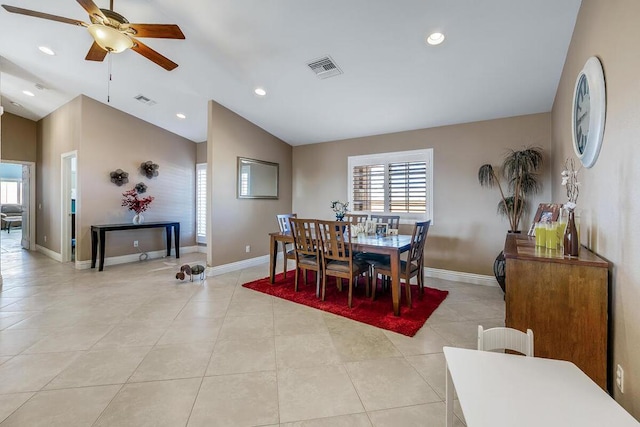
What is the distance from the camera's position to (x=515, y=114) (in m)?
3.80

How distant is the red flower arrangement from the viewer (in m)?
5.37

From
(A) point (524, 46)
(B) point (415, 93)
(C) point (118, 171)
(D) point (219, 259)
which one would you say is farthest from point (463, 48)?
(C) point (118, 171)

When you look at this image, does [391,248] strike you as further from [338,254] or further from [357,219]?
[357,219]

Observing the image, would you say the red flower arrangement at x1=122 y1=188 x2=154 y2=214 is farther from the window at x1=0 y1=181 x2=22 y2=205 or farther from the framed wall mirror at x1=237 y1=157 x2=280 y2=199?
the window at x1=0 y1=181 x2=22 y2=205

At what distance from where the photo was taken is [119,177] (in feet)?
17.3

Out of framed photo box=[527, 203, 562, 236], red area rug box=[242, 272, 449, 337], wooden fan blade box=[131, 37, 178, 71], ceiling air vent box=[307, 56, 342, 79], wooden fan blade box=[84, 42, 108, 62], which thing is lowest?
red area rug box=[242, 272, 449, 337]

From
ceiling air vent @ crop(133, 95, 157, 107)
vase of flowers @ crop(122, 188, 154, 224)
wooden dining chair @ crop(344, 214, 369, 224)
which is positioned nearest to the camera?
wooden dining chair @ crop(344, 214, 369, 224)

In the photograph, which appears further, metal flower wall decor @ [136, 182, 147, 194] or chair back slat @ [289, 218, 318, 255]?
metal flower wall decor @ [136, 182, 147, 194]

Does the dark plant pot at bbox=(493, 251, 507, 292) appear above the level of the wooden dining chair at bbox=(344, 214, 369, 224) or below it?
below

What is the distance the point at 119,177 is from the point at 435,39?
222 inches

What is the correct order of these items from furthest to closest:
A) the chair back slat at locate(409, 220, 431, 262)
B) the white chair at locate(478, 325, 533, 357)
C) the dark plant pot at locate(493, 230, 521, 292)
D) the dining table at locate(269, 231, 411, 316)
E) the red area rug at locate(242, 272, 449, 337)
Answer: the dark plant pot at locate(493, 230, 521, 292), the chair back slat at locate(409, 220, 431, 262), the dining table at locate(269, 231, 411, 316), the red area rug at locate(242, 272, 449, 337), the white chair at locate(478, 325, 533, 357)

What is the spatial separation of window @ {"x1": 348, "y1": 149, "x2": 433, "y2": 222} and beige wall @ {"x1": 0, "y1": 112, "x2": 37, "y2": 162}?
726 cm

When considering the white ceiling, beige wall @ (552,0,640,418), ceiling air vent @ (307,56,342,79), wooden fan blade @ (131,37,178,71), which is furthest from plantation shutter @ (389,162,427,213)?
wooden fan blade @ (131,37,178,71)

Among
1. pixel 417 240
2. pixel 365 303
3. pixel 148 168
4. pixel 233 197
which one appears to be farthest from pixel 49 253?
pixel 417 240
